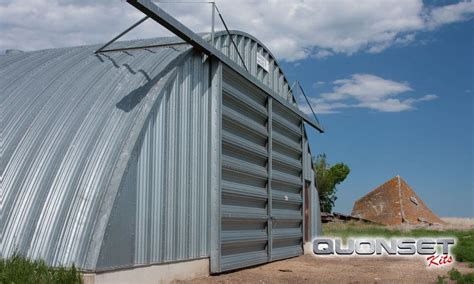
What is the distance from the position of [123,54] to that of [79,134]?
3182 mm

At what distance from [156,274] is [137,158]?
2.15 m

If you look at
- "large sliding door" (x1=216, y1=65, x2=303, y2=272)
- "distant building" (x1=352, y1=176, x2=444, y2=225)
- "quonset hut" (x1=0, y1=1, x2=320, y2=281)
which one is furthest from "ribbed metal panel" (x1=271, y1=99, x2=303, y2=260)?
"distant building" (x1=352, y1=176, x2=444, y2=225)

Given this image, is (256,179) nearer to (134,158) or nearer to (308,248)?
(134,158)

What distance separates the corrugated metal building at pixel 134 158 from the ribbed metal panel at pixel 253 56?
3.9 inches

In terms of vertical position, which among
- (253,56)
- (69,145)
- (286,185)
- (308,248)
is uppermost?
(253,56)

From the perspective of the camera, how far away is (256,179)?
52.0 ft

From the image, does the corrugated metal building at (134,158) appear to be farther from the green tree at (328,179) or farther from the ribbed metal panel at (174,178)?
the green tree at (328,179)

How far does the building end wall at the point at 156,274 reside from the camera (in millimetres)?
9266

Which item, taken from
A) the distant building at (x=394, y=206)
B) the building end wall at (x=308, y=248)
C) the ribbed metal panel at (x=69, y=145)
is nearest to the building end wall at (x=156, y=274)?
the ribbed metal panel at (x=69, y=145)

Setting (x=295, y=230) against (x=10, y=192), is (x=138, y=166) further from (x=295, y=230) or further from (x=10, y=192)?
(x=295, y=230)

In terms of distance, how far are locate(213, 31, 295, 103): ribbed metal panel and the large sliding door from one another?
0.83 m

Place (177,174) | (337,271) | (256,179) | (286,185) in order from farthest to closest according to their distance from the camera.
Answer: (286,185)
(256,179)
(337,271)
(177,174)

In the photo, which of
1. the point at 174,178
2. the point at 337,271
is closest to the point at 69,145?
the point at 174,178

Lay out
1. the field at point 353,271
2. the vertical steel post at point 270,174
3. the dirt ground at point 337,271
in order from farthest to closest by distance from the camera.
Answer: the vertical steel post at point 270,174
the dirt ground at point 337,271
the field at point 353,271
